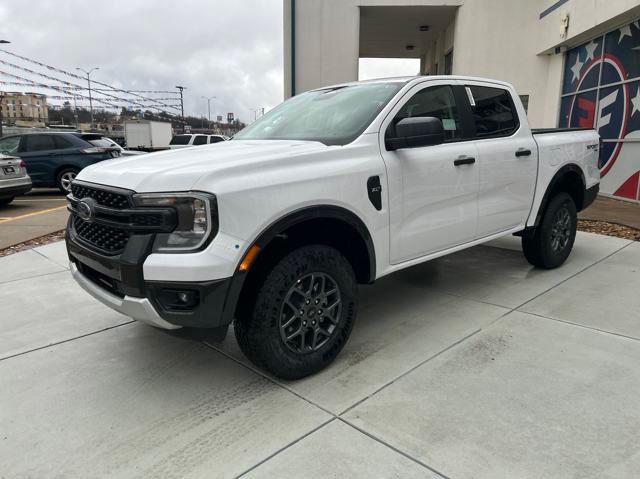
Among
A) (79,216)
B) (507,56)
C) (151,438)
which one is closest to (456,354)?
(151,438)

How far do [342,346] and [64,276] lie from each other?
377 cm

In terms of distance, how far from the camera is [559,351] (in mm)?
3385

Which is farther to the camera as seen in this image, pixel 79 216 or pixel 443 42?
pixel 443 42

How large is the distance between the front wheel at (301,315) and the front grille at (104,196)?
0.88m

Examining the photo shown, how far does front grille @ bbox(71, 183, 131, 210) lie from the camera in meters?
2.67

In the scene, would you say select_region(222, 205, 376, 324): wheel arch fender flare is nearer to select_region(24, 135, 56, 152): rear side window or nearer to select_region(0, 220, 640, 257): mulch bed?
select_region(0, 220, 640, 257): mulch bed

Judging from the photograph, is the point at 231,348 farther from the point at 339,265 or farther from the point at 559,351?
the point at 559,351

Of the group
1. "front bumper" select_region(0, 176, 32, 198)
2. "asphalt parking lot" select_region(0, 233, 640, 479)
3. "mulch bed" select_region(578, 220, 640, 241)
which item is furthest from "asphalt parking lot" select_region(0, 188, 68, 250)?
"mulch bed" select_region(578, 220, 640, 241)

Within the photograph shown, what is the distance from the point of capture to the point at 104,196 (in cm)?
285

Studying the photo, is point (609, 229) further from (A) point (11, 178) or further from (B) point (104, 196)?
(A) point (11, 178)

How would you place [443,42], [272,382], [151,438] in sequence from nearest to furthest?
[151,438] < [272,382] < [443,42]

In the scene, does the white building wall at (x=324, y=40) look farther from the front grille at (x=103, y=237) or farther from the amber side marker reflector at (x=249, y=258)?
the amber side marker reflector at (x=249, y=258)

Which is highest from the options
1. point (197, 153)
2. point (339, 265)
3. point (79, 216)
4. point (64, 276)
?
point (197, 153)

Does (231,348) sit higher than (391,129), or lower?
lower
